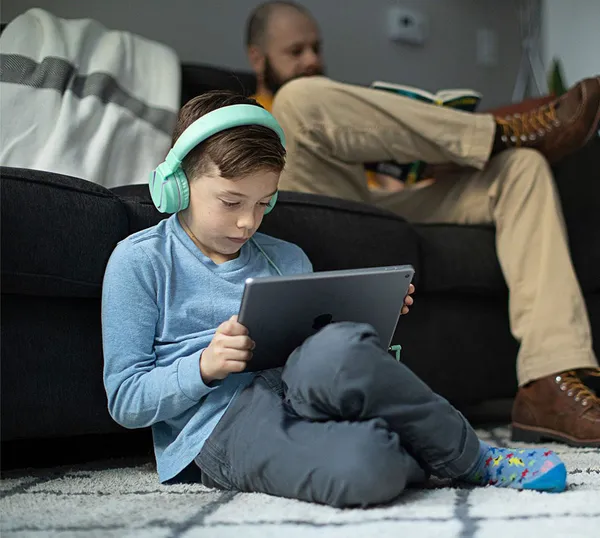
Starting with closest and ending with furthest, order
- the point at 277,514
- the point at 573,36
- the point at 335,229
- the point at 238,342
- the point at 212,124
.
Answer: the point at 277,514 → the point at 238,342 → the point at 212,124 → the point at 335,229 → the point at 573,36

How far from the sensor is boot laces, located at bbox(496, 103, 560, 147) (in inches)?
59.5

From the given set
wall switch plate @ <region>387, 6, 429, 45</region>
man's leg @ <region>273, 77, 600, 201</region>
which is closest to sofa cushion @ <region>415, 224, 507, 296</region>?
man's leg @ <region>273, 77, 600, 201</region>

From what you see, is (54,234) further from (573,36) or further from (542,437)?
(573,36)

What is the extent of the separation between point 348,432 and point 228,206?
1.12 feet

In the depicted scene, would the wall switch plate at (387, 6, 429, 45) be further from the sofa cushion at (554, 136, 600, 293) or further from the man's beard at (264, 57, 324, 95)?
the sofa cushion at (554, 136, 600, 293)

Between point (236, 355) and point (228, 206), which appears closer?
point (236, 355)

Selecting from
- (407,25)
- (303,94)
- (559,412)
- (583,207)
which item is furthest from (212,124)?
(407,25)

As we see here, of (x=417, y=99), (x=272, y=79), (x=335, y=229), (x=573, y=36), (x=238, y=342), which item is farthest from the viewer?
(x=573, y=36)

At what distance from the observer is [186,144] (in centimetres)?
99

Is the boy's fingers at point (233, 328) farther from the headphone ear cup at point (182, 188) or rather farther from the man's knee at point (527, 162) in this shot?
the man's knee at point (527, 162)

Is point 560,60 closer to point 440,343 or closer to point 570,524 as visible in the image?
point 440,343

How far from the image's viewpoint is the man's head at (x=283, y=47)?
6.93ft

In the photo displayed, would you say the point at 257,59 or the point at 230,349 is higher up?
the point at 257,59

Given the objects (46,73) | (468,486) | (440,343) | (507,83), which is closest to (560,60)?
(507,83)
